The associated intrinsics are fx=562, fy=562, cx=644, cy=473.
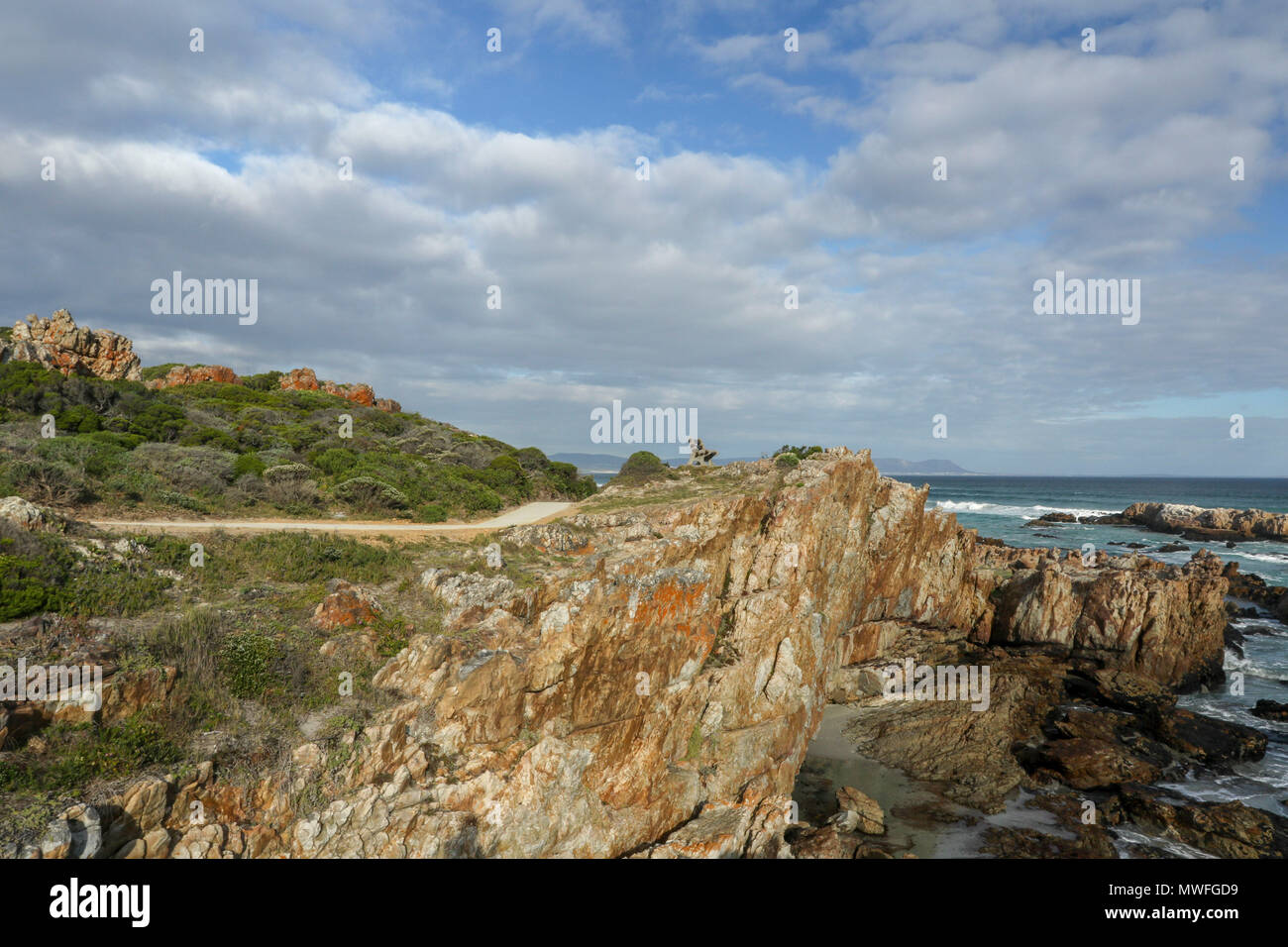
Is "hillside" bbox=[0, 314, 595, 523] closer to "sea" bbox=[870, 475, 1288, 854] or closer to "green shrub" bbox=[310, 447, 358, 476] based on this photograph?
"green shrub" bbox=[310, 447, 358, 476]

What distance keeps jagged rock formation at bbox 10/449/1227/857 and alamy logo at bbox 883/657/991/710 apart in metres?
0.89

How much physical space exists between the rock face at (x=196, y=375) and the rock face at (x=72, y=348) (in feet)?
Result: 17.8

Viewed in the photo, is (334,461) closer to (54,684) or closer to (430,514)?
(430,514)

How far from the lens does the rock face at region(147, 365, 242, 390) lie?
47.4 meters

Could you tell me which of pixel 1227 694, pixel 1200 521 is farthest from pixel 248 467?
pixel 1200 521

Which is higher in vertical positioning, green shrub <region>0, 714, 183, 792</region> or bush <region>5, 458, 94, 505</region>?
bush <region>5, 458, 94, 505</region>

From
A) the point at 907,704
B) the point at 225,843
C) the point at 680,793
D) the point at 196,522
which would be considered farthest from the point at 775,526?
the point at 196,522

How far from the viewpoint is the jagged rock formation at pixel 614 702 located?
27.2ft

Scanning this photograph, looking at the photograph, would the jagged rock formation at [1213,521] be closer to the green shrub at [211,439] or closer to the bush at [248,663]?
the bush at [248,663]

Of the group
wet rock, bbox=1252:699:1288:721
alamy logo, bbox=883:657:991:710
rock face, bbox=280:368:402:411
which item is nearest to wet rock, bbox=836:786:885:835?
alamy logo, bbox=883:657:991:710

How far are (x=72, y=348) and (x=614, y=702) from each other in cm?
4677
